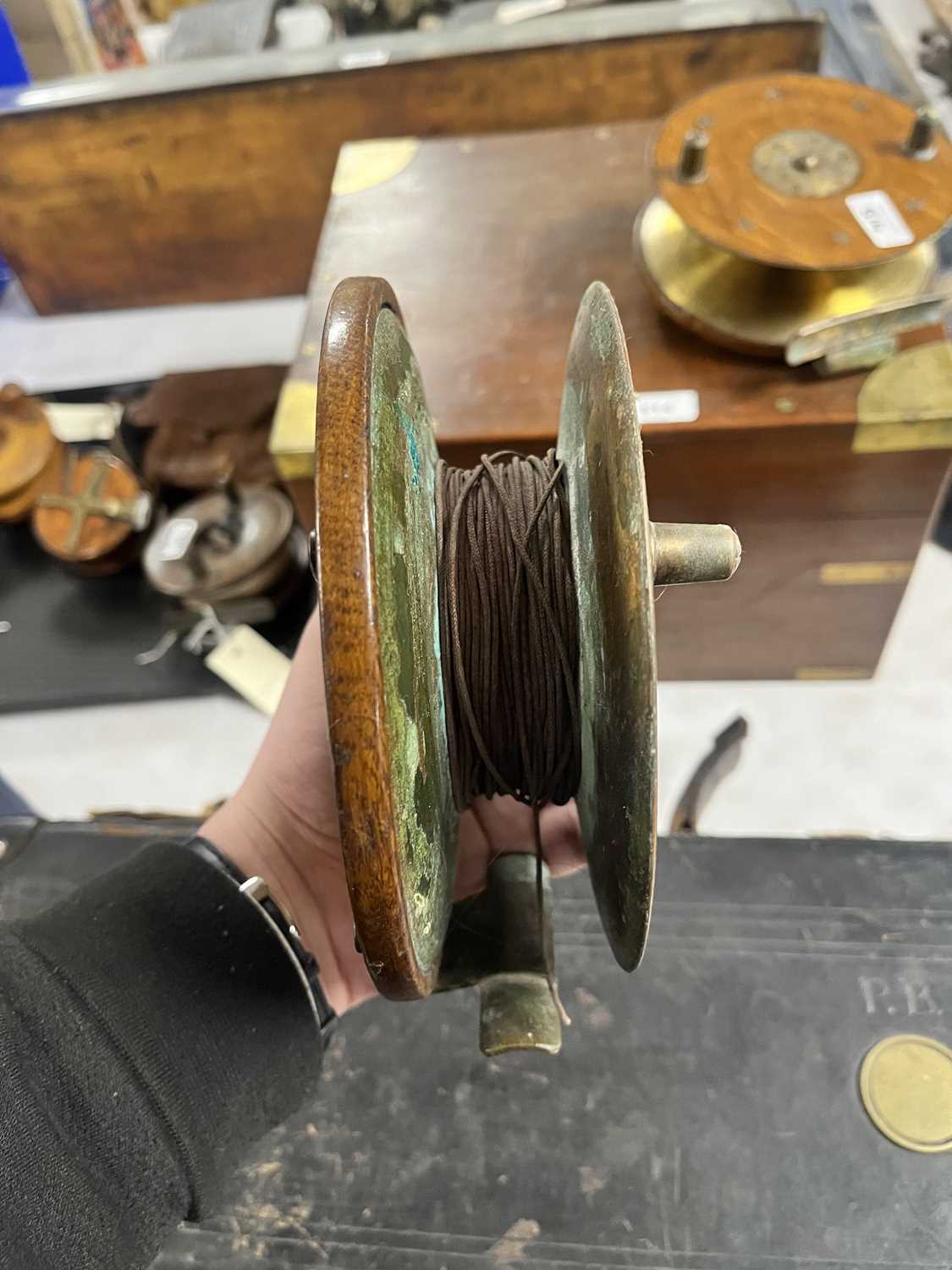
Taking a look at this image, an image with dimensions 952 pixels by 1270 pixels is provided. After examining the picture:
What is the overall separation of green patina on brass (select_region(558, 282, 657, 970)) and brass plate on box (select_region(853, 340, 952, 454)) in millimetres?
589

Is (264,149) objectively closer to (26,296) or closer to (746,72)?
(26,296)

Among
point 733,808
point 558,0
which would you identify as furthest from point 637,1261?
point 558,0

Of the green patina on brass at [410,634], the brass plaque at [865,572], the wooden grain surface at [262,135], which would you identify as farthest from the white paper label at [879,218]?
the wooden grain surface at [262,135]

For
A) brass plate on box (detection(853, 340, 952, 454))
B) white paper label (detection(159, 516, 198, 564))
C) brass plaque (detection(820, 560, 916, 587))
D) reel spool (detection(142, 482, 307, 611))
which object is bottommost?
brass plaque (detection(820, 560, 916, 587))

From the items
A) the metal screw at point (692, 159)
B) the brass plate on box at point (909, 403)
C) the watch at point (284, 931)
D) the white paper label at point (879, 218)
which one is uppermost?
the metal screw at point (692, 159)

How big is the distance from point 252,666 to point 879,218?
124 centimetres

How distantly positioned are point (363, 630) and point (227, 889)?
1.76 feet

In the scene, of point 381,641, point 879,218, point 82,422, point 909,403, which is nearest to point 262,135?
point 82,422

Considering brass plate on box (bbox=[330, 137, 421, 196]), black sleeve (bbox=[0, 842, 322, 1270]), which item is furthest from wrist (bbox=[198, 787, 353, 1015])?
brass plate on box (bbox=[330, 137, 421, 196])

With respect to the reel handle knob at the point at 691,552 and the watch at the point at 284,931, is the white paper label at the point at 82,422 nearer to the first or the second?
the watch at the point at 284,931

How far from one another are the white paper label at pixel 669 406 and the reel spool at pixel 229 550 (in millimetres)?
705

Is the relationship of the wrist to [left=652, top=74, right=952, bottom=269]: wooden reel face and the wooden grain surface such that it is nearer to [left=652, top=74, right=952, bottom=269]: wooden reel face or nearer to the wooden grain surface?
[left=652, top=74, right=952, bottom=269]: wooden reel face

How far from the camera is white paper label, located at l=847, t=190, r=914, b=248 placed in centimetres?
113

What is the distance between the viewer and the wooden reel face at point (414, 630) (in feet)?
1.68
